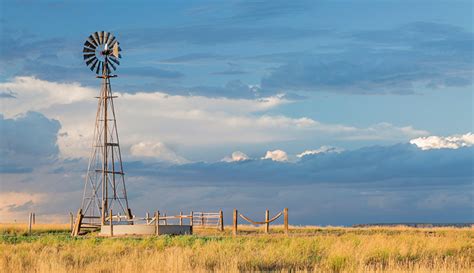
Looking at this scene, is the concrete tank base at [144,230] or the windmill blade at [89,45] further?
the windmill blade at [89,45]

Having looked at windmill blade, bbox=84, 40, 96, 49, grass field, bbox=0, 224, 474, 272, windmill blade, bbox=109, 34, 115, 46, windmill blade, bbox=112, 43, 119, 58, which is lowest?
grass field, bbox=0, 224, 474, 272

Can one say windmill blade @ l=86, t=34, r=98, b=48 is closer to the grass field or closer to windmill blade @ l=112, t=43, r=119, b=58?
windmill blade @ l=112, t=43, r=119, b=58

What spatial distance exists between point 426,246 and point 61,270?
17194 millimetres

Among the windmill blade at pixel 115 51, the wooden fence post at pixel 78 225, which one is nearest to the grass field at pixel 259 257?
the wooden fence post at pixel 78 225

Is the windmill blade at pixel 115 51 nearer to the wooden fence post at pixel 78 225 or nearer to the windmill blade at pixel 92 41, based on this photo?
the windmill blade at pixel 92 41

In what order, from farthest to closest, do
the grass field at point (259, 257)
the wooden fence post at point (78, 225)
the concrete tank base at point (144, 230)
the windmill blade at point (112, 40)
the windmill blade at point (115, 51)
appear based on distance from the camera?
the windmill blade at point (112, 40), the windmill blade at point (115, 51), the wooden fence post at point (78, 225), the concrete tank base at point (144, 230), the grass field at point (259, 257)

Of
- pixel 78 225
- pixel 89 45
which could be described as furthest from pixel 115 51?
pixel 78 225

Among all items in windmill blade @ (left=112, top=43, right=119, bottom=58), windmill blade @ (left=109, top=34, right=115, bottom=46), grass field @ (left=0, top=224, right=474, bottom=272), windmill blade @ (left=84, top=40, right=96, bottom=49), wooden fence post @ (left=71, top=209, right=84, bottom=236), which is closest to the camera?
grass field @ (left=0, top=224, right=474, bottom=272)

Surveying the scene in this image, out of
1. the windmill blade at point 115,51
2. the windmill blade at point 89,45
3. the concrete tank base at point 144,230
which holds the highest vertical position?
the windmill blade at point 89,45

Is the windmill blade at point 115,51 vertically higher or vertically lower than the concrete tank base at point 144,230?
higher

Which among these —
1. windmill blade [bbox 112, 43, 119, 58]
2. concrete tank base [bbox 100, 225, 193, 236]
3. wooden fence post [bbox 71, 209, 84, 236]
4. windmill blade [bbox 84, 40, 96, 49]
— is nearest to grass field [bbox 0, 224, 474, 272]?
concrete tank base [bbox 100, 225, 193, 236]

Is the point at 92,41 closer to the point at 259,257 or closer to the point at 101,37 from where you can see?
the point at 101,37

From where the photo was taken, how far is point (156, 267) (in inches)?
846

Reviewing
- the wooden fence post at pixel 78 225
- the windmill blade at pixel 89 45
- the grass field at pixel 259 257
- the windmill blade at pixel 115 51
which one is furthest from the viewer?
the windmill blade at pixel 89 45
